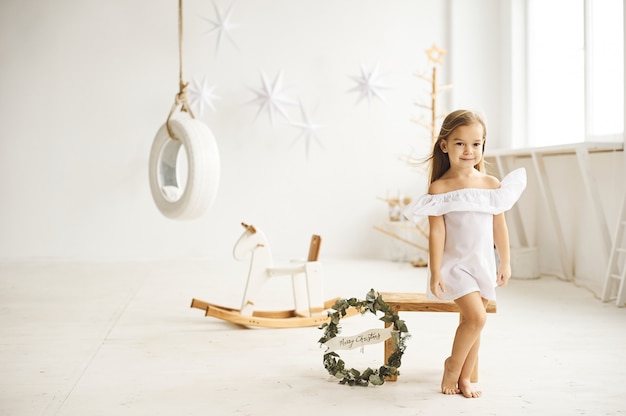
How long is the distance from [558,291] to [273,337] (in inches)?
79.2

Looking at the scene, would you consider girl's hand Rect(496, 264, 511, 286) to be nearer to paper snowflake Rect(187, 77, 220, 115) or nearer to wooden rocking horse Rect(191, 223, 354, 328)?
Result: wooden rocking horse Rect(191, 223, 354, 328)

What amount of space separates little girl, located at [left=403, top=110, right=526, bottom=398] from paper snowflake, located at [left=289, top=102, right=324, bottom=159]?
3641 mm

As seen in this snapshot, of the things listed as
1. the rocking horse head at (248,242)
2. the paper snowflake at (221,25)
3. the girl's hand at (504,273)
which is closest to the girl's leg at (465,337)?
the girl's hand at (504,273)

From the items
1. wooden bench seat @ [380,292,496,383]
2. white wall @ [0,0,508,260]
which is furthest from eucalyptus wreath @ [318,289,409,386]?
white wall @ [0,0,508,260]

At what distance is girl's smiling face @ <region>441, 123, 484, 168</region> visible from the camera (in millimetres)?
2205

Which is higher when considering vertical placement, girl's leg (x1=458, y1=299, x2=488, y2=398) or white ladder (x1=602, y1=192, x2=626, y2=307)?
white ladder (x1=602, y1=192, x2=626, y2=307)

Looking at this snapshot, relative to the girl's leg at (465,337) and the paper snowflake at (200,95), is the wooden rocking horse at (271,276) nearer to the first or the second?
the girl's leg at (465,337)

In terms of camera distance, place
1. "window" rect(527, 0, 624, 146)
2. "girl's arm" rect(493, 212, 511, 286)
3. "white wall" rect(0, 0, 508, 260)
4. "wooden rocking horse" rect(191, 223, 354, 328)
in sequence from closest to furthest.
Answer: "girl's arm" rect(493, 212, 511, 286)
"wooden rocking horse" rect(191, 223, 354, 328)
"window" rect(527, 0, 624, 146)
"white wall" rect(0, 0, 508, 260)

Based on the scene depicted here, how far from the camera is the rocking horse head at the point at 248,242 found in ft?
10.9

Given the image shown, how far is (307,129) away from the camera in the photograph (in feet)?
19.2

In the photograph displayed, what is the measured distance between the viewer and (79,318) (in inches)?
135

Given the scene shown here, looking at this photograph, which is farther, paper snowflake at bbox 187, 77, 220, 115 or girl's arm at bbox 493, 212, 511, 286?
paper snowflake at bbox 187, 77, 220, 115

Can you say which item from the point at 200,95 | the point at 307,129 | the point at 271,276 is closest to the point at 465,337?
the point at 271,276

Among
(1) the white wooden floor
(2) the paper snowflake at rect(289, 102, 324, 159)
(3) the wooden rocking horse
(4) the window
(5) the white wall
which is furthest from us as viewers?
(2) the paper snowflake at rect(289, 102, 324, 159)
